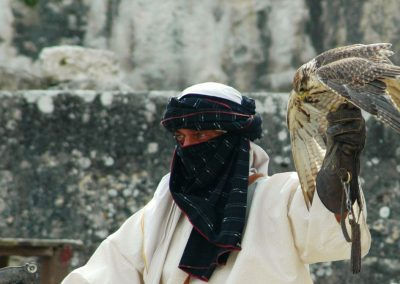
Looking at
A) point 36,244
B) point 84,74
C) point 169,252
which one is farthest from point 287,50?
point 169,252

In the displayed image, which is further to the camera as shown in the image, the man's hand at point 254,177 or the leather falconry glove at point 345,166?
the man's hand at point 254,177

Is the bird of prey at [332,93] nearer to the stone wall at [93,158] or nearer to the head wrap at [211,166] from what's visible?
the head wrap at [211,166]

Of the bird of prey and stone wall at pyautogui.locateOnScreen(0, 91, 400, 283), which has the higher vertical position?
the bird of prey

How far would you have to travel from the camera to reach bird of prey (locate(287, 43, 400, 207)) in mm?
5582

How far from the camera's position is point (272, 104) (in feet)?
36.3

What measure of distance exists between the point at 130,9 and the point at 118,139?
6.87 ft

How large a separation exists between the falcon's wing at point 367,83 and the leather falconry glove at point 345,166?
0.11m

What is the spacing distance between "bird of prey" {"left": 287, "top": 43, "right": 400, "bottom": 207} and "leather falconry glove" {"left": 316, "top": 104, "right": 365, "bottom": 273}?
0.08m

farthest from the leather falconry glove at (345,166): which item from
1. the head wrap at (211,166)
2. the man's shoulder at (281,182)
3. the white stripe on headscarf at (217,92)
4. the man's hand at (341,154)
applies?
the white stripe on headscarf at (217,92)

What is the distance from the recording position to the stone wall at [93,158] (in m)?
11.0

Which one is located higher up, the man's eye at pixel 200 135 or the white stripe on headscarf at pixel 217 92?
the white stripe on headscarf at pixel 217 92

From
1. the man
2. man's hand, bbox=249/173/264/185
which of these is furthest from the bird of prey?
man's hand, bbox=249/173/264/185

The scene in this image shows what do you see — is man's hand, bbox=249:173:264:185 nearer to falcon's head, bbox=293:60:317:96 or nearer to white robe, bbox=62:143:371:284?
white robe, bbox=62:143:371:284

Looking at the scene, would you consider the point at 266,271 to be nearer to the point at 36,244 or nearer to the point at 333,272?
the point at 36,244
